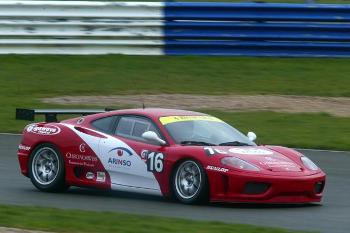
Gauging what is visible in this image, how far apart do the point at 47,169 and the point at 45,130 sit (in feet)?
1.59

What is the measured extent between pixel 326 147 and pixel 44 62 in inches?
368

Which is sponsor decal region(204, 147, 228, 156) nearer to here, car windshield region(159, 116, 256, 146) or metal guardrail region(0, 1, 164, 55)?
car windshield region(159, 116, 256, 146)

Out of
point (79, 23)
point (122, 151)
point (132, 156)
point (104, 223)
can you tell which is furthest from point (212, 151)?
point (79, 23)

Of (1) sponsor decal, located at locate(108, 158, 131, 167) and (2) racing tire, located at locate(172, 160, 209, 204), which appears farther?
(1) sponsor decal, located at locate(108, 158, 131, 167)

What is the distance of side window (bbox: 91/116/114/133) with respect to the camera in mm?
12164

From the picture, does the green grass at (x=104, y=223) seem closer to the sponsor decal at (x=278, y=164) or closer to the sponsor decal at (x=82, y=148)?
the sponsor decal at (x=278, y=164)

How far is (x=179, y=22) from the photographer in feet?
74.7

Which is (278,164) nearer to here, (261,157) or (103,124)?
(261,157)

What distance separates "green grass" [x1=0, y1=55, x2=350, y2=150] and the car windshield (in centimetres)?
688

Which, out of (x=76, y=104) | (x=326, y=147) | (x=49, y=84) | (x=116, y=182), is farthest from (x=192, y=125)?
(x=49, y=84)

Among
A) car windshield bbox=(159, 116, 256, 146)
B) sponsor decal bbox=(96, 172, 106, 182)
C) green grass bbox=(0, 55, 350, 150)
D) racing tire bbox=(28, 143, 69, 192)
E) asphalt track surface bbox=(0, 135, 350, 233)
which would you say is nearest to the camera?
asphalt track surface bbox=(0, 135, 350, 233)

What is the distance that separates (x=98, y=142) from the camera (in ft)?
39.4

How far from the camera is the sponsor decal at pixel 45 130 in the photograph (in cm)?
1237

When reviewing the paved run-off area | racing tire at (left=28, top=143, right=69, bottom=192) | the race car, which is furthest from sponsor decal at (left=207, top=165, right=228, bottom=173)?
the paved run-off area
